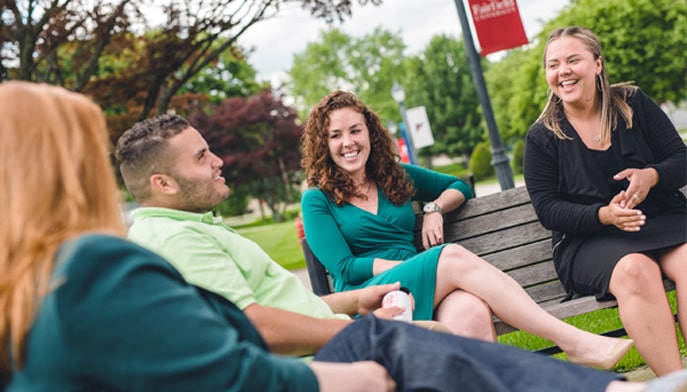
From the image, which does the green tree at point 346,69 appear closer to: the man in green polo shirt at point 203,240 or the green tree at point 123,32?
→ the green tree at point 123,32

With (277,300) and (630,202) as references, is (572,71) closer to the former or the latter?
(630,202)

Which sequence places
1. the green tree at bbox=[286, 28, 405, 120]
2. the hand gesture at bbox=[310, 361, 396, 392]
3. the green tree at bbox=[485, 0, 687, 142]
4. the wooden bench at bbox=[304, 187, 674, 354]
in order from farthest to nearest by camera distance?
the green tree at bbox=[286, 28, 405, 120], the green tree at bbox=[485, 0, 687, 142], the wooden bench at bbox=[304, 187, 674, 354], the hand gesture at bbox=[310, 361, 396, 392]

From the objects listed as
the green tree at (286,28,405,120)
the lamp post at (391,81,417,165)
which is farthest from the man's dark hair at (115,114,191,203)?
the green tree at (286,28,405,120)

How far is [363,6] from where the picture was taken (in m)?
9.47

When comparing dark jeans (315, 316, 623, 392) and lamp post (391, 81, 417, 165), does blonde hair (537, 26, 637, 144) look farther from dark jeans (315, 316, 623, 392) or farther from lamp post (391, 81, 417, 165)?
lamp post (391, 81, 417, 165)

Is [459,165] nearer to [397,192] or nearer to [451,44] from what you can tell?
[451,44]

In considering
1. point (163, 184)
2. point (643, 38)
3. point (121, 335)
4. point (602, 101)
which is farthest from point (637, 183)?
point (643, 38)

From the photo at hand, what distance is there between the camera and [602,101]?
12.9 ft

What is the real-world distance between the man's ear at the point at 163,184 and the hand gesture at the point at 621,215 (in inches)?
80.3

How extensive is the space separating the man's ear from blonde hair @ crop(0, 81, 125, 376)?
1162 millimetres

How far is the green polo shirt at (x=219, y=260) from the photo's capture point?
7.82 feet

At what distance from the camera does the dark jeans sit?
1.71 m

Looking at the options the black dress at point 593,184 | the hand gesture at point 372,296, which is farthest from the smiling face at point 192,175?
the black dress at point 593,184

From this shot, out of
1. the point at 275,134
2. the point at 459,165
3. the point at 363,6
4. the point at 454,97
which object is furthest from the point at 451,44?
the point at 363,6
